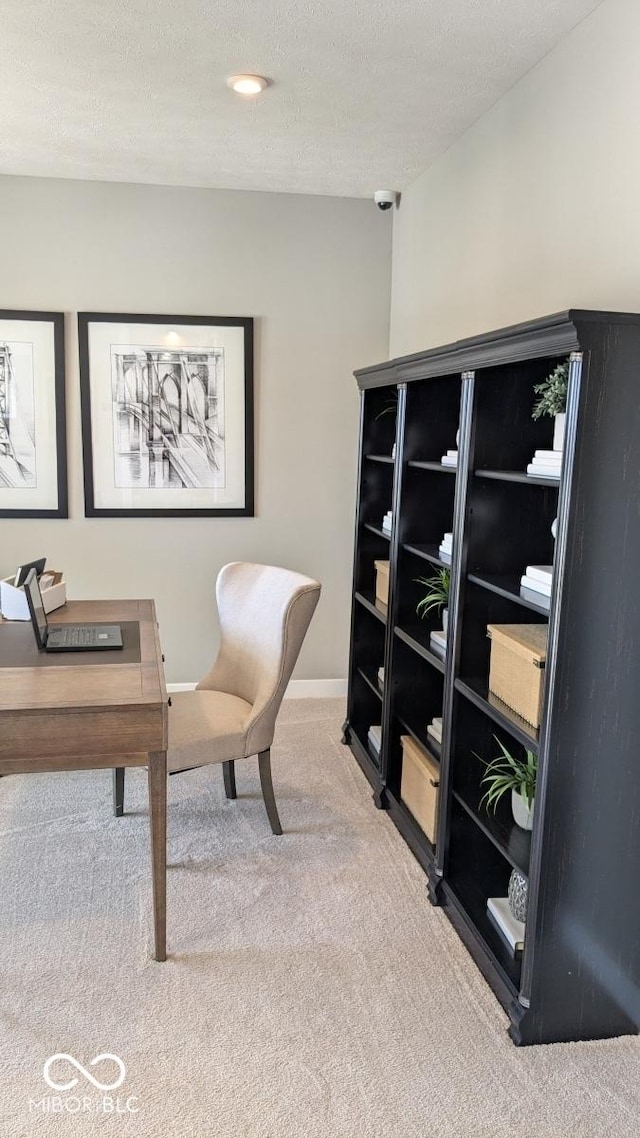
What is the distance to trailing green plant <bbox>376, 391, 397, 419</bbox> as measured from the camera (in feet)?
12.4

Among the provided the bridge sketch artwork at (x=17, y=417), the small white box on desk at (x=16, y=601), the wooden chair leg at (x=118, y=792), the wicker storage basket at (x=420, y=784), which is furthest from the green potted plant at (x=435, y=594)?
the bridge sketch artwork at (x=17, y=417)

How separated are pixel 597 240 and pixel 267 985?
7.31ft

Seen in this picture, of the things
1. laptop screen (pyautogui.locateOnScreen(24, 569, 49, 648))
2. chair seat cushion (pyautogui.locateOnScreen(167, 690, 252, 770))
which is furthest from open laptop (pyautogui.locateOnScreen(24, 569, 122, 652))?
chair seat cushion (pyautogui.locateOnScreen(167, 690, 252, 770))

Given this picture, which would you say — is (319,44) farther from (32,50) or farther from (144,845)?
(144,845)

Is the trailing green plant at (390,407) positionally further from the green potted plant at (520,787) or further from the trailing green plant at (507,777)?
the green potted plant at (520,787)

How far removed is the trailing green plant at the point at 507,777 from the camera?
232 centimetres

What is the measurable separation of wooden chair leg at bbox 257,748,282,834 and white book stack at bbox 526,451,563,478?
1.52 meters

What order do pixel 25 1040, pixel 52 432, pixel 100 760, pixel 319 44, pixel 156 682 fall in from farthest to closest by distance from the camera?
pixel 52 432, pixel 319 44, pixel 156 682, pixel 100 760, pixel 25 1040

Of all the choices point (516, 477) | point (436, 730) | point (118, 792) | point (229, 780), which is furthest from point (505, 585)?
point (118, 792)

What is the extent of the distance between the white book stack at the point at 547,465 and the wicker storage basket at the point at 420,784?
45.5 inches

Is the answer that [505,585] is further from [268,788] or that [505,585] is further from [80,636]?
[80,636]

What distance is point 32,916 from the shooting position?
8.65ft

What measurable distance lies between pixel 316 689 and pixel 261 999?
2.55 m

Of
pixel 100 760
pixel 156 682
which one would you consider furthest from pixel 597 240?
pixel 100 760
